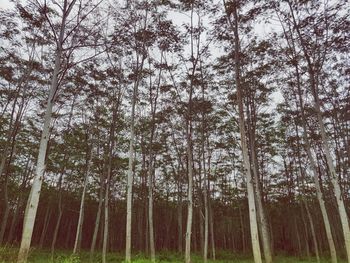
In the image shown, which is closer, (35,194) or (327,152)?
(35,194)

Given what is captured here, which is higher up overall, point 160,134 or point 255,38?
point 255,38

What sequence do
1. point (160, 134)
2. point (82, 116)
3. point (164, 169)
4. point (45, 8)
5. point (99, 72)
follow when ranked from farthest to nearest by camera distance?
point (164, 169) → point (160, 134) → point (82, 116) → point (99, 72) → point (45, 8)

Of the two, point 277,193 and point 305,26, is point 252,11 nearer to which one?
point 305,26

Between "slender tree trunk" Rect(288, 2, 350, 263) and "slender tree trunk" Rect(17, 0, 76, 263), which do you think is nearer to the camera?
"slender tree trunk" Rect(17, 0, 76, 263)

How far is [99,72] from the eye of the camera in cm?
1866

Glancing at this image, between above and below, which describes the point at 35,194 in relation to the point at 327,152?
below

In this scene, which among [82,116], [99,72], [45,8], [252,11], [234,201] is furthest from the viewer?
[234,201]

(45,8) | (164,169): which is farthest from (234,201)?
(45,8)

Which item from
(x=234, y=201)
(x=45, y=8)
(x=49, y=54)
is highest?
(x=49, y=54)

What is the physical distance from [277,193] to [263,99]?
62.1 ft

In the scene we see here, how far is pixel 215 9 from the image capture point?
46.1 ft

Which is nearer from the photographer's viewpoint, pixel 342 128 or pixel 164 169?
pixel 342 128

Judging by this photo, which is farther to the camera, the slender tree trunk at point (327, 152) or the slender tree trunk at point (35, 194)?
the slender tree trunk at point (327, 152)

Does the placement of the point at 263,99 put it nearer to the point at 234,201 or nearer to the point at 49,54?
the point at 49,54
